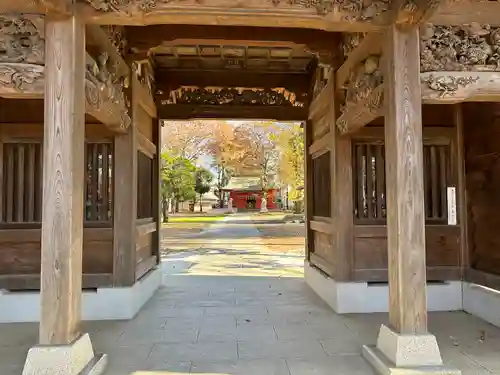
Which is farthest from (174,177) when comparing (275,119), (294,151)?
(275,119)

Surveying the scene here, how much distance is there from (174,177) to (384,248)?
23737 mm

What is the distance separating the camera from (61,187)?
3.02m

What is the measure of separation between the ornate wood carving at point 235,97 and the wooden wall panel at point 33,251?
2.70 m

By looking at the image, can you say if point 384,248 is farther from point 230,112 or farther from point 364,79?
point 230,112

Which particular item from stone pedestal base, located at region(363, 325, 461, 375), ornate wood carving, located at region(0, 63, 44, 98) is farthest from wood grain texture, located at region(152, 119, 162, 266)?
stone pedestal base, located at region(363, 325, 461, 375)

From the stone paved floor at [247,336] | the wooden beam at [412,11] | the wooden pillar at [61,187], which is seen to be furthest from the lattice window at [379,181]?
the wooden pillar at [61,187]

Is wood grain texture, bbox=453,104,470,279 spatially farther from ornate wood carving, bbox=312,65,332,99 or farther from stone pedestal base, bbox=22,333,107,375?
stone pedestal base, bbox=22,333,107,375

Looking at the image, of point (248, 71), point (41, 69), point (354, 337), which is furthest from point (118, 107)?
point (354, 337)

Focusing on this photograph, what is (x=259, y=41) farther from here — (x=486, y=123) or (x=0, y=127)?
(x=0, y=127)

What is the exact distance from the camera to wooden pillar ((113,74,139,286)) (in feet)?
16.1

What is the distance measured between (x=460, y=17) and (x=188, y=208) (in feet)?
148

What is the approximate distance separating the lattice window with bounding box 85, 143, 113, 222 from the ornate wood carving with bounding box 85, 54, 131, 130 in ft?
1.78

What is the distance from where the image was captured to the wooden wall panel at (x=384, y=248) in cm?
517

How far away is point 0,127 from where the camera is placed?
16.2 ft
